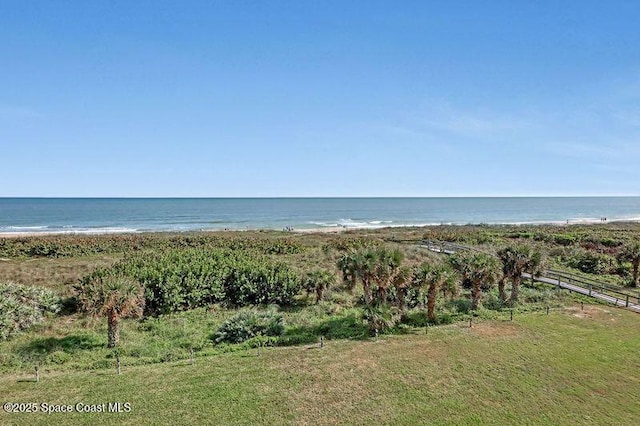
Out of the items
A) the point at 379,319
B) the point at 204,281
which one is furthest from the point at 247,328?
the point at 204,281

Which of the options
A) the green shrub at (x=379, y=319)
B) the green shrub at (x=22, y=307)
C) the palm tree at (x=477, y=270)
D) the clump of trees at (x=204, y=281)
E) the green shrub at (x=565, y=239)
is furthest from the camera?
the green shrub at (x=565, y=239)

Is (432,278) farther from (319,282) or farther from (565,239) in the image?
(565,239)

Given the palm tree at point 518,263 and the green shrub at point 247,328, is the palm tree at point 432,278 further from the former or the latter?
the green shrub at point 247,328

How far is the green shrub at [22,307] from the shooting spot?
22.0 m

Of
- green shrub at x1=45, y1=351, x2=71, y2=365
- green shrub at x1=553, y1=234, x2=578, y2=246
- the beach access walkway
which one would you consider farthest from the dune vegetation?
green shrub at x1=553, y1=234, x2=578, y2=246

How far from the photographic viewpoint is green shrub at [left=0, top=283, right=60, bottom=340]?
72.1ft

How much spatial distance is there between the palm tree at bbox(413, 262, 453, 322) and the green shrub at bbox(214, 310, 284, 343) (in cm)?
952

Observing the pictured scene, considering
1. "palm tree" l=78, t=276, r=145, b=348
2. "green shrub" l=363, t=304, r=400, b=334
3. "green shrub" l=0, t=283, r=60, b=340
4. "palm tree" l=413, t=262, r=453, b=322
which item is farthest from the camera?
"palm tree" l=413, t=262, r=453, b=322

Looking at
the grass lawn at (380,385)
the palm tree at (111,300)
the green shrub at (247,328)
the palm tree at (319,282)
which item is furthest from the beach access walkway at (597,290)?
the palm tree at (111,300)

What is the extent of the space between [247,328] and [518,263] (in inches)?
813

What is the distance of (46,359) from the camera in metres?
19.2

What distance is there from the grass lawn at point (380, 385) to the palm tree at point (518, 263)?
752cm

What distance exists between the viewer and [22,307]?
23328 millimetres

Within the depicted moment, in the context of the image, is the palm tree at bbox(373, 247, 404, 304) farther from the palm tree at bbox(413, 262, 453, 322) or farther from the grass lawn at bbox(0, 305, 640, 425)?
the grass lawn at bbox(0, 305, 640, 425)
